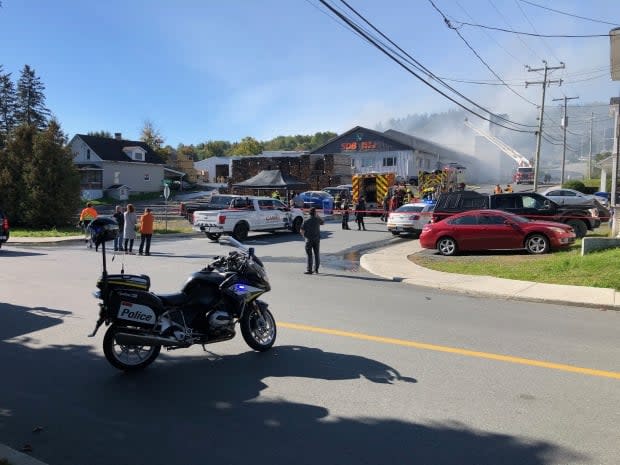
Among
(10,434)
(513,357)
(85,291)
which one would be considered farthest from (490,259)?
(10,434)

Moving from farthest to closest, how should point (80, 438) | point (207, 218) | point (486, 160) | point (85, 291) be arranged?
point (486, 160) → point (207, 218) → point (85, 291) → point (80, 438)

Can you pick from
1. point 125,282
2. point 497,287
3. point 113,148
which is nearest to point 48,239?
point 497,287

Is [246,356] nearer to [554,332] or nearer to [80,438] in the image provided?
[80,438]

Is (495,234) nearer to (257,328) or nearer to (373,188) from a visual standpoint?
(257,328)

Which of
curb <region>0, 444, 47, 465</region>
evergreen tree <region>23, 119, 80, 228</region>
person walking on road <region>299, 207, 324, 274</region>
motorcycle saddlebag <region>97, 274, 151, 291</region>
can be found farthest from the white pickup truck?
curb <region>0, 444, 47, 465</region>

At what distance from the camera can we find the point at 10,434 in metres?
4.54

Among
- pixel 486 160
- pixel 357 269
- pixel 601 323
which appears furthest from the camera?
pixel 486 160

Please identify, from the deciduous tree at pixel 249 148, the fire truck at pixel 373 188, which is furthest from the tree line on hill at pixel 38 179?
the deciduous tree at pixel 249 148

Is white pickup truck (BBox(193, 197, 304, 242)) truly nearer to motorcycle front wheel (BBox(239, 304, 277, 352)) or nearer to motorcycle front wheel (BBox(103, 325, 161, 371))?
motorcycle front wheel (BBox(239, 304, 277, 352))

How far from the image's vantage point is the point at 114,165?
193 feet

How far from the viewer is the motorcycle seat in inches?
244

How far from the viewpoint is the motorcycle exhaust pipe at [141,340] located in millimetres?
5898

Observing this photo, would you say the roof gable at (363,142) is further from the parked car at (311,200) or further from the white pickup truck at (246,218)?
the white pickup truck at (246,218)

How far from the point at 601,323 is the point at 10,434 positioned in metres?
8.33
